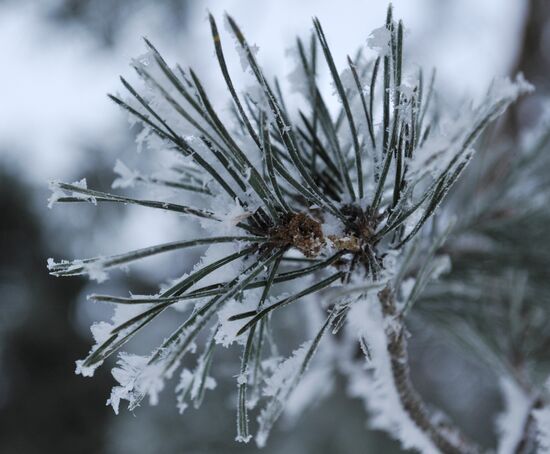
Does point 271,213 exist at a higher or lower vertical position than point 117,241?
lower

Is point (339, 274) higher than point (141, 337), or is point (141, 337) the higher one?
point (141, 337)

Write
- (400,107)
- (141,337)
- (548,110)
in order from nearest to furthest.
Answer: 1. (400,107)
2. (548,110)
3. (141,337)

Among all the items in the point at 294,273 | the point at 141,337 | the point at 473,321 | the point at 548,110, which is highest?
the point at 141,337

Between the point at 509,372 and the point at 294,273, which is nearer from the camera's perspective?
the point at 294,273

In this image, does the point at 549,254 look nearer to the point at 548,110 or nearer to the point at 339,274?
the point at 548,110

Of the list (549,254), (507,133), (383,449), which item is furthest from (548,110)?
(383,449)

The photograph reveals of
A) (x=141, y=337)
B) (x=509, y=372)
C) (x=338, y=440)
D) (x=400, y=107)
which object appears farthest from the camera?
(x=141, y=337)

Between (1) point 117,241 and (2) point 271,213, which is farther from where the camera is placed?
(1) point 117,241
